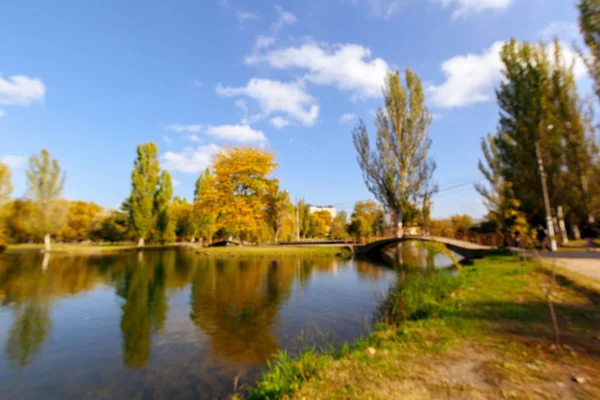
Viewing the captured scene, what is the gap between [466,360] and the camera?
158 inches

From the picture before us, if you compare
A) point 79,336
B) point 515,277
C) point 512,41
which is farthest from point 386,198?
point 79,336

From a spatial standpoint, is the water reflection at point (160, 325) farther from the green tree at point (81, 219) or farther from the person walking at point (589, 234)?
the green tree at point (81, 219)

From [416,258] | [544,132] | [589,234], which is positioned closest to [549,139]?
[544,132]

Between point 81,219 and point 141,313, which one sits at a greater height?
point 81,219

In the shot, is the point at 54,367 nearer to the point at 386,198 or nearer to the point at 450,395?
the point at 450,395

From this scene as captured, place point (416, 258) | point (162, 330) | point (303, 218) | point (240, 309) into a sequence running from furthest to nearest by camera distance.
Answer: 1. point (303, 218)
2. point (416, 258)
3. point (240, 309)
4. point (162, 330)

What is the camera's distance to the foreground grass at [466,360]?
323 cm

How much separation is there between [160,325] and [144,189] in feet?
140

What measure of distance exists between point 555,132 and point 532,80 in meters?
4.17

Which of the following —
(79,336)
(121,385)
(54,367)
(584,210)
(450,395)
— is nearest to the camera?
(450,395)

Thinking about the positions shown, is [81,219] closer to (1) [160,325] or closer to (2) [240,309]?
(1) [160,325]

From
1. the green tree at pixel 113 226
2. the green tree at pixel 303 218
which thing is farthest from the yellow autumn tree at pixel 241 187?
the green tree at pixel 303 218

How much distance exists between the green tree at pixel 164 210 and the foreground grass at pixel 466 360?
4803 cm

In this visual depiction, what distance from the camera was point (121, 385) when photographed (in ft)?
16.6
